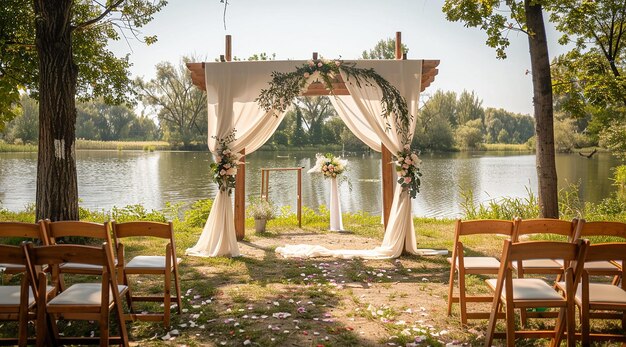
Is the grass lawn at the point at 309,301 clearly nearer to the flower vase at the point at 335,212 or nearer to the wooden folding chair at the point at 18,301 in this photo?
the wooden folding chair at the point at 18,301

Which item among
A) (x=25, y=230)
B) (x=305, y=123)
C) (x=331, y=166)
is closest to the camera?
(x=25, y=230)

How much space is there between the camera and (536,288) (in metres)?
3.44

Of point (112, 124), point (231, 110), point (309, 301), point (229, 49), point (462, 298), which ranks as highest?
point (112, 124)

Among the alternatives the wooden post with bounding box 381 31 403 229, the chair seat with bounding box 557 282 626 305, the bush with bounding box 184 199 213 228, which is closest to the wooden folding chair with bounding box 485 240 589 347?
the chair seat with bounding box 557 282 626 305

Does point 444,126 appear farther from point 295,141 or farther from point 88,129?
point 88,129

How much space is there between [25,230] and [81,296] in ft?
3.40

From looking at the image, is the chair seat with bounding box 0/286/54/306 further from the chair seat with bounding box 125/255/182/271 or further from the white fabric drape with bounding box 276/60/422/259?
the white fabric drape with bounding box 276/60/422/259

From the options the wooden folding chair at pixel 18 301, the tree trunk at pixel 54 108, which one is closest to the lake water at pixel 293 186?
the tree trunk at pixel 54 108

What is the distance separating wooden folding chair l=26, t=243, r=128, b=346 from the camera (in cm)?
296

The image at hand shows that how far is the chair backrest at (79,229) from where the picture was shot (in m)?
3.65

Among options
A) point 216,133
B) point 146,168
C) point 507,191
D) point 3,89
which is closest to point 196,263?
point 216,133

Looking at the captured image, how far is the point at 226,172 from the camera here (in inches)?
282

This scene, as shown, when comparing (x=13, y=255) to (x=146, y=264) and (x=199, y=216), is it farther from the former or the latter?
(x=199, y=216)

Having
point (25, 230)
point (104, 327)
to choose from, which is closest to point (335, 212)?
point (25, 230)
